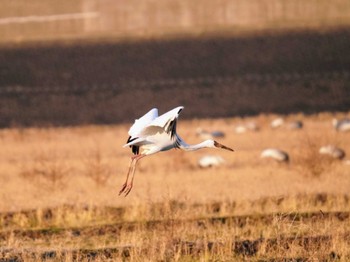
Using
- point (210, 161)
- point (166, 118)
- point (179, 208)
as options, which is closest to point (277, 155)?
point (210, 161)

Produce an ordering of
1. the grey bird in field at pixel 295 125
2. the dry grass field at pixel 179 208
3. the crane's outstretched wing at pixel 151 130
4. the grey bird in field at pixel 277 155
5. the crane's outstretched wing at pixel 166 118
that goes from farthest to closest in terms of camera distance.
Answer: the grey bird in field at pixel 295 125, the grey bird in field at pixel 277 155, the crane's outstretched wing at pixel 151 130, the crane's outstretched wing at pixel 166 118, the dry grass field at pixel 179 208

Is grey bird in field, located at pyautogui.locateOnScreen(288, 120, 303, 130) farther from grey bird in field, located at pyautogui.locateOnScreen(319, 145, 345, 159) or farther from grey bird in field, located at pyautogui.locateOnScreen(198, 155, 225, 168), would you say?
grey bird in field, located at pyautogui.locateOnScreen(198, 155, 225, 168)

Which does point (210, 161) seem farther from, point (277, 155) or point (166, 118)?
point (166, 118)

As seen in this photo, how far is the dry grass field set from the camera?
479 inches

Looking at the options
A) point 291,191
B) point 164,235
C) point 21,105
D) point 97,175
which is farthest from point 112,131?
point 164,235

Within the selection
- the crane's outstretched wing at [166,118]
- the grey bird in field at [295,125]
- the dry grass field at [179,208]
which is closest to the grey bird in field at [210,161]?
the dry grass field at [179,208]

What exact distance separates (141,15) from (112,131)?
16205 mm

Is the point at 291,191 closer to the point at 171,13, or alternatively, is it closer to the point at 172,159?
the point at 172,159

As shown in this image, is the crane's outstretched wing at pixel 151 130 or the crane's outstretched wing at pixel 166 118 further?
the crane's outstretched wing at pixel 151 130

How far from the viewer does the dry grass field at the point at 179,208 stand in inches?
479

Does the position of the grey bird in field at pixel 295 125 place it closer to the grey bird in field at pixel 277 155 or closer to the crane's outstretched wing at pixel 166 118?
the grey bird in field at pixel 277 155

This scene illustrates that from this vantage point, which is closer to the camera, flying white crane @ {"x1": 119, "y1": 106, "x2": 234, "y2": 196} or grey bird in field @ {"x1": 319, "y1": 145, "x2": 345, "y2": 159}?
flying white crane @ {"x1": 119, "y1": 106, "x2": 234, "y2": 196}

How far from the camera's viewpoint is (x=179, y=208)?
1488 centimetres

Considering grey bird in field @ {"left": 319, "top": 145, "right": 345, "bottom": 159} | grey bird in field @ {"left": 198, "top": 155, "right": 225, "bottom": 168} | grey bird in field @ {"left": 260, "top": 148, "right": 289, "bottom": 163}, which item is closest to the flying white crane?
grey bird in field @ {"left": 319, "top": 145, "right": 345, "bottom": 159}
